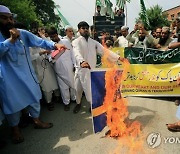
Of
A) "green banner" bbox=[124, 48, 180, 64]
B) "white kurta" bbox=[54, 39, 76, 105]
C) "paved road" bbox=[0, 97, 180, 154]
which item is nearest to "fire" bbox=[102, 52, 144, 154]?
"paved road" bbox=[0, 97, 180, 154]

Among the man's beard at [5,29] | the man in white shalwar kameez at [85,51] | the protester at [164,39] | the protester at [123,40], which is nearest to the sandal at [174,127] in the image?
the man in white shalwar kameez at [85,51]

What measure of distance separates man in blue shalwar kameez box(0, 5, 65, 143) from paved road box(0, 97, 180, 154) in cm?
34

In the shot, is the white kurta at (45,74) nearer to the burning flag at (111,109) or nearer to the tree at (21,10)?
the burning flag at (111,109)

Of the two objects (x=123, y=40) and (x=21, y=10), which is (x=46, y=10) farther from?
(x=123, y=40)

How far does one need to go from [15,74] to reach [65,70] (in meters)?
1.67

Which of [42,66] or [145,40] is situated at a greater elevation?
[145,40]

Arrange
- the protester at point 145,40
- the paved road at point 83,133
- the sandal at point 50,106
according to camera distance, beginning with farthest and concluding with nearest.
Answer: the protester at point 145,40 → the sandal at point 50,106 → the paved road at point 83,133

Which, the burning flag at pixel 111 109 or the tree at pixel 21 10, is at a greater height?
the tree at pixel 21 10

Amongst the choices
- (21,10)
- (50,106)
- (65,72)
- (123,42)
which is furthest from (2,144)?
(21,10)

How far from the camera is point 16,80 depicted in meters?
4.05

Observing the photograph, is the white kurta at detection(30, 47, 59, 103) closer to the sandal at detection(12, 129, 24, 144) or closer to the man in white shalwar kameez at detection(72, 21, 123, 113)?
the man in white shalwar kameez at detection(72, 21, 123, 113)

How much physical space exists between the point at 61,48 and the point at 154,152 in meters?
2.14

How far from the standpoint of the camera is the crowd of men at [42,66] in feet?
A: 13.0

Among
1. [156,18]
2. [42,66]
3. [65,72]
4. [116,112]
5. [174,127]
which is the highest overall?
[156,18]
